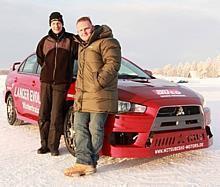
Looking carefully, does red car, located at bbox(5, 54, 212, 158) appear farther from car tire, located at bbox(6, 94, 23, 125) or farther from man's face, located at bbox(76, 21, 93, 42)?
car tire, located at bbox(6, 94, 23, 125)

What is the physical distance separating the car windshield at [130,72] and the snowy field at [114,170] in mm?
1333

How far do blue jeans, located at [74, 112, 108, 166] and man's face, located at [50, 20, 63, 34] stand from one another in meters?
1.33

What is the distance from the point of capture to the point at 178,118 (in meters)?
4.95

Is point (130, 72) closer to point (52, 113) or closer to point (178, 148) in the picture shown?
point (52, 113)

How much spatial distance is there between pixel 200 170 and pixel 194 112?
2.46 feet

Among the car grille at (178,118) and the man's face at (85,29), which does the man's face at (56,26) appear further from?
the car grille at (178,118)

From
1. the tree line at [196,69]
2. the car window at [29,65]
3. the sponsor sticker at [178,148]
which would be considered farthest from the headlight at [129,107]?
the tree line at [196,69]

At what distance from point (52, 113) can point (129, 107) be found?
1261mm

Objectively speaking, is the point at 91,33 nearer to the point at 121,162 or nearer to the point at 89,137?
the point at 89,137

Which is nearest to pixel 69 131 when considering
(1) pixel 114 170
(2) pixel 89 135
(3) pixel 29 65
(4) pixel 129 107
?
(2) pixel 89 135

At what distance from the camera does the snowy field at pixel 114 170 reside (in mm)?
4340

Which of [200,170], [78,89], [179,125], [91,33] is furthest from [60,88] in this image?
[200,170]

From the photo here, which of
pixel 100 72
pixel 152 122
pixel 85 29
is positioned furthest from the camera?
pixel 152 122

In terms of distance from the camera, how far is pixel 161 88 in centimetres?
527
